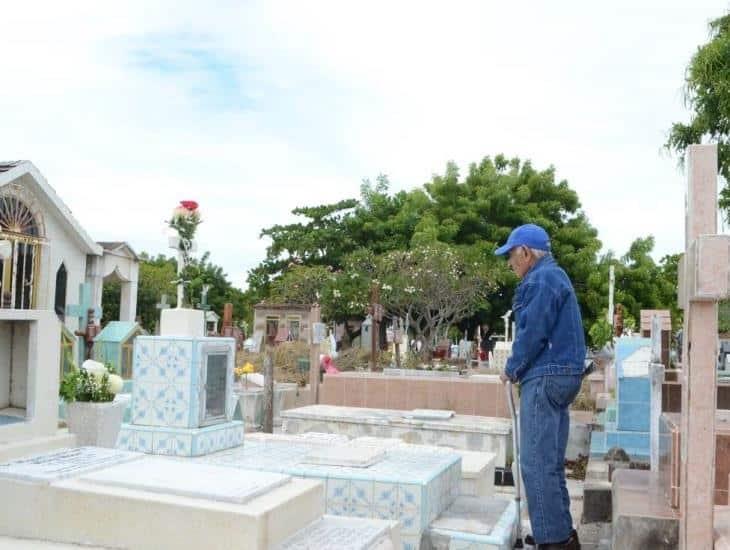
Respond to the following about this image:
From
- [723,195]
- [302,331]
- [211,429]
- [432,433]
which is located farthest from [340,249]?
[211,429]

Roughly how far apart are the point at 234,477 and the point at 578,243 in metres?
32.2

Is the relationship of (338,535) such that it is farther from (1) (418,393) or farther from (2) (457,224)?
(2) (457,224)

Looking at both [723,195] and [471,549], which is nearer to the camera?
[471,549]

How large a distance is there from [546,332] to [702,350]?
848 millimetres

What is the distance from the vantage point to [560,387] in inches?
172

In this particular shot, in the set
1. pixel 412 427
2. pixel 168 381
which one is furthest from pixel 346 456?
pixel 412 427

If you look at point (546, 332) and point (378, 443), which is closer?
point (546, 332)

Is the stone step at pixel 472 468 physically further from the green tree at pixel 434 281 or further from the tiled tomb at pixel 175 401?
the green tree at pixel 434 281

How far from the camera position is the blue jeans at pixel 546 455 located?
4312mm

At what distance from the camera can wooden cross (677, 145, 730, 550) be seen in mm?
3680

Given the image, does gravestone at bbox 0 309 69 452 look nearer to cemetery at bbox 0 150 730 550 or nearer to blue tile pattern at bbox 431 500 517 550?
cemetery at bbox 0 150 730 550

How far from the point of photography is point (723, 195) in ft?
56.5

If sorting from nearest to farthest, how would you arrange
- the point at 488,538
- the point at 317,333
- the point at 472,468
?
the point at 488,538, the point at 472,468, the point at 317,333

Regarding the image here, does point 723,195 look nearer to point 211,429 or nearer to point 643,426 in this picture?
point 643,426
